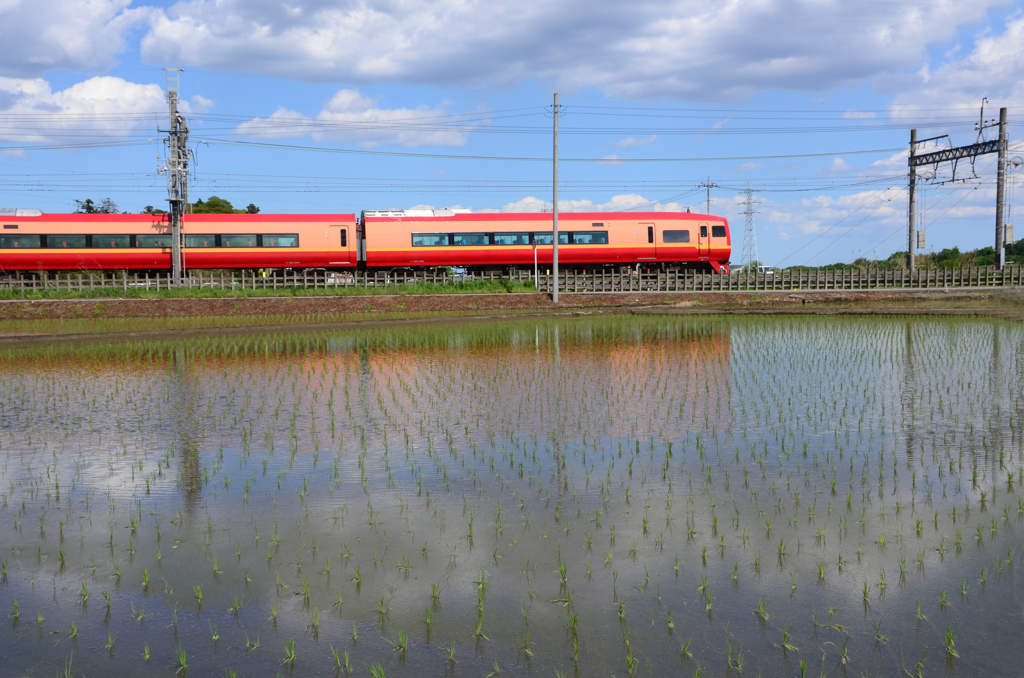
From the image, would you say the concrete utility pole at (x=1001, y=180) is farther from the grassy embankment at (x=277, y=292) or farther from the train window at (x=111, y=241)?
the train window at (x=111, y=241)

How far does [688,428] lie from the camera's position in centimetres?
944

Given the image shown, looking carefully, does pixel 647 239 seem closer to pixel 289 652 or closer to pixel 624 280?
pixel 624 280

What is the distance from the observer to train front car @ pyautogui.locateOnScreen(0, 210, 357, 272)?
117 feet

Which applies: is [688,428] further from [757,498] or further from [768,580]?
[768,580]

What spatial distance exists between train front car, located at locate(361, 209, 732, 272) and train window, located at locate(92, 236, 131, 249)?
11.2 meters

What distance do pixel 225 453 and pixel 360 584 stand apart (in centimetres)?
422

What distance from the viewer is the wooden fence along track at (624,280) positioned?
36062 mm

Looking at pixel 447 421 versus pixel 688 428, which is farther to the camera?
pixel 447 421

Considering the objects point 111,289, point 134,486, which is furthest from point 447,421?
point 111,289

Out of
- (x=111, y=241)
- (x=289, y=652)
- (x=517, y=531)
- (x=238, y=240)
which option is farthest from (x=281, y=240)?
(x=289, y=652)

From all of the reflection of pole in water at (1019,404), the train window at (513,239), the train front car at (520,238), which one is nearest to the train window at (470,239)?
the train front car at (520,238)

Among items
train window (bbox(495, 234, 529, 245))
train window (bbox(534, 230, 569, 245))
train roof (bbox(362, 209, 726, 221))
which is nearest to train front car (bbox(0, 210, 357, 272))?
train roof (bbox(362, 209, 726, 221))

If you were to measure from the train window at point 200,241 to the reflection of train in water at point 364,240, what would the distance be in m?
0.05

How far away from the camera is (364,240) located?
1515 inches
